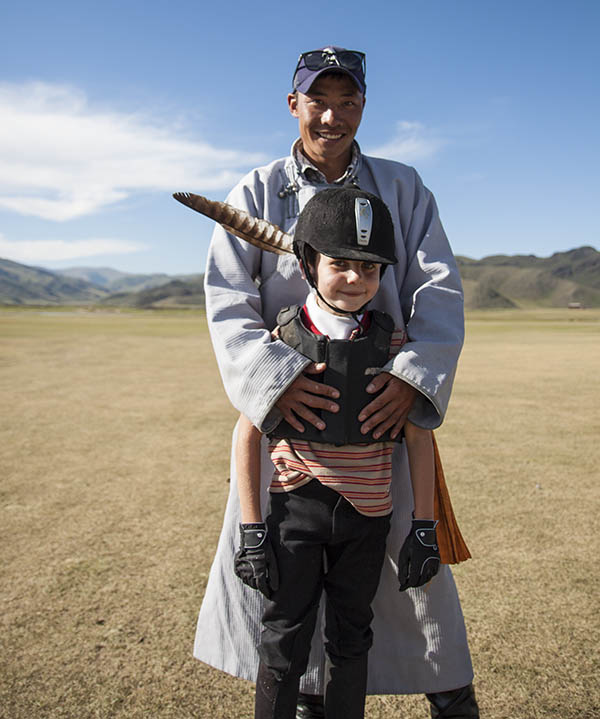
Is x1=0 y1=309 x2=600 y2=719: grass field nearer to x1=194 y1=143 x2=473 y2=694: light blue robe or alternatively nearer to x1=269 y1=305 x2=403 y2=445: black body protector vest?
x1=194 y1=143 x2=473 y2=694: light blue robe

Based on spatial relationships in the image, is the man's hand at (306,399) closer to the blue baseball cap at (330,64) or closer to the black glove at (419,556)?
the black glove at (419,556)

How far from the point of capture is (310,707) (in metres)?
2.43

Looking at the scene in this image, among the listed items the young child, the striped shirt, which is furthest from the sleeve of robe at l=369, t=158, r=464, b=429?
the striped shirt

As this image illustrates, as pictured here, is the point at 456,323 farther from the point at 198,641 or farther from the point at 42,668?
the point at 42,668

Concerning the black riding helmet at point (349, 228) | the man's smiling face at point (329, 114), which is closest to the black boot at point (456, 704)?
the black riding helmet at point (349, 228)

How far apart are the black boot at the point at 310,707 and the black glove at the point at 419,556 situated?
87cm

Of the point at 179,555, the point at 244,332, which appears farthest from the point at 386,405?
the point at 179,555

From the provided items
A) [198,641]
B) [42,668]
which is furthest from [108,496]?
[198,641]

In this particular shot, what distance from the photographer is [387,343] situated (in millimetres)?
Answer: 1965

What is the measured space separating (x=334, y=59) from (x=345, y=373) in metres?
1.21

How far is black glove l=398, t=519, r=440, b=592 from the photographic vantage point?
1.94 meters

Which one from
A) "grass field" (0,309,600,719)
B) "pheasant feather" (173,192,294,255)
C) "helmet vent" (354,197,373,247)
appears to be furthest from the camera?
"grass field" (0,309,600,719)

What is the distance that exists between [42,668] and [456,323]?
99.1 inches

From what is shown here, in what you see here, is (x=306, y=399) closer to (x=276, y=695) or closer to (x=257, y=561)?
(x=257, y=561)
